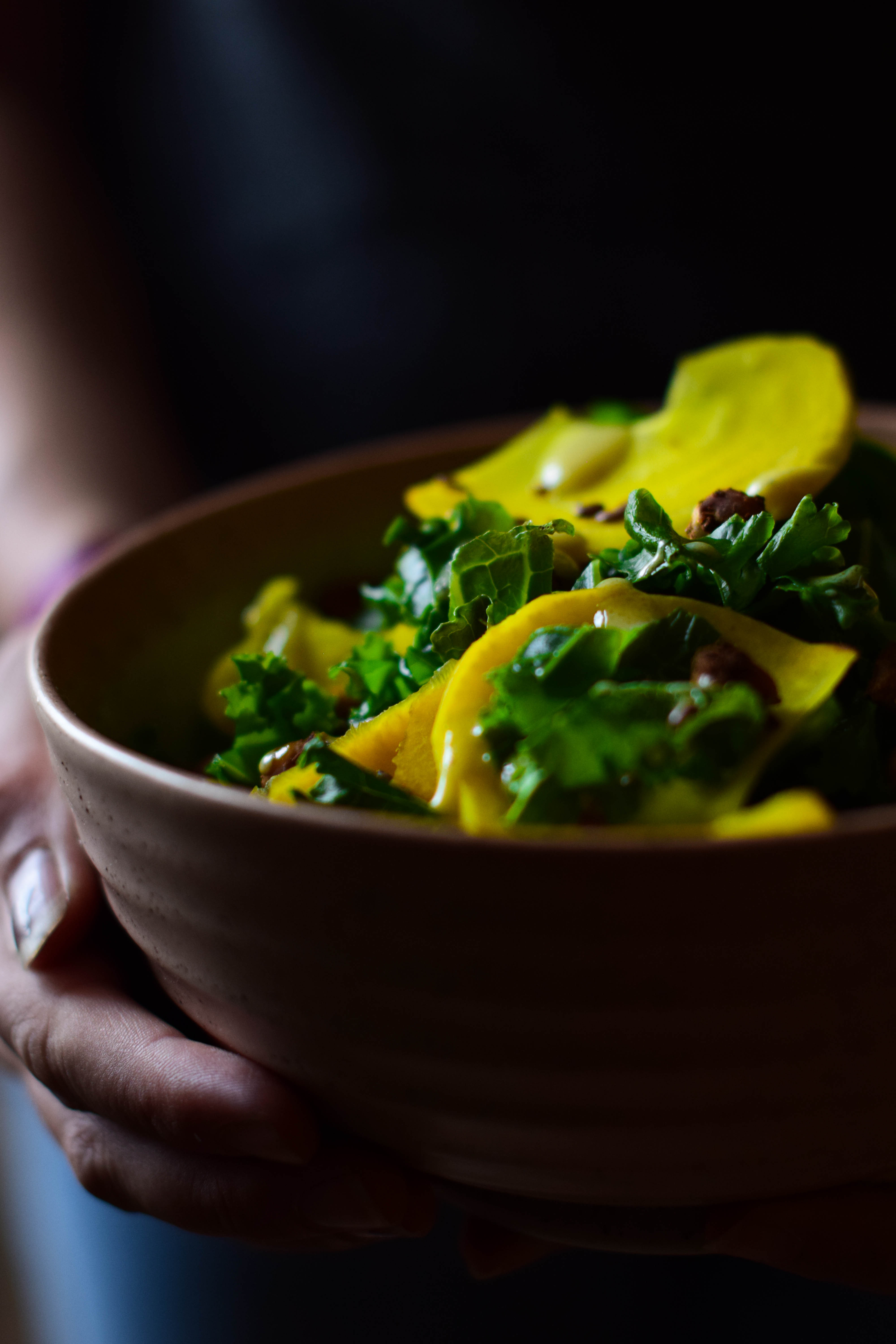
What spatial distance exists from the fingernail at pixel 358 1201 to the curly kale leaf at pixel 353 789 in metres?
0.28

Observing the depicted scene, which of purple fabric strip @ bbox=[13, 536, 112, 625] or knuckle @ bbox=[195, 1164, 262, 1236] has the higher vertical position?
purple fabric strip @ bbox=[13, 536, 112, 625]

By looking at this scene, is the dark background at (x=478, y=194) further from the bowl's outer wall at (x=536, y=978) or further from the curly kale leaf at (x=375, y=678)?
the bowl's outer wall at (x=536, y=978)

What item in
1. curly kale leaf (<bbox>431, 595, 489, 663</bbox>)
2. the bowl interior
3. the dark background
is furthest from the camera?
the dark background

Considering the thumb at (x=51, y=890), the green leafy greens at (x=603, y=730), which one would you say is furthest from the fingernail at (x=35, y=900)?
the green leafy greens at (x=603, y=730)

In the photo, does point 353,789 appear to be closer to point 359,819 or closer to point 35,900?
point 359,819

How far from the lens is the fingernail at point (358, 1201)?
0.75m

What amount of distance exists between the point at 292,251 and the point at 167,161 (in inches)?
14.5

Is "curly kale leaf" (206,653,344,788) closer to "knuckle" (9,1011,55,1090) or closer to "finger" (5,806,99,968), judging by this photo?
"finger" (5,806,99,968)

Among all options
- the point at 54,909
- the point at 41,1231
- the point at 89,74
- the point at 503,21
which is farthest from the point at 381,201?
the point at 41,1231

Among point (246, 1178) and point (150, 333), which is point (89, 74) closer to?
point (150, 333)

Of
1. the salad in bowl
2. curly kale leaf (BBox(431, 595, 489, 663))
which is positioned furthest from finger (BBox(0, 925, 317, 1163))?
curly kale leaf (BBox(431, 595, 489, 663))

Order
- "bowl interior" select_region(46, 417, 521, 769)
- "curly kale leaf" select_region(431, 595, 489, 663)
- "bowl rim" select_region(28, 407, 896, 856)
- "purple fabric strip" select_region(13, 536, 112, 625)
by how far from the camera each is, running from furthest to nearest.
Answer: "purple fabric strip" select_region(13, 536, 112, 625), "bowl interior" select_region(46, 417, 521, 769), "curly kale leaf" select_region(431, 595, 489, 663), "bowl rim" select_region(28, 407, 896, 856)

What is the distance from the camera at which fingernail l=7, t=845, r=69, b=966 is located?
0.91 meters

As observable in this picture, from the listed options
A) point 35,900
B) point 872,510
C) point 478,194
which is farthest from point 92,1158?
point 478,194
